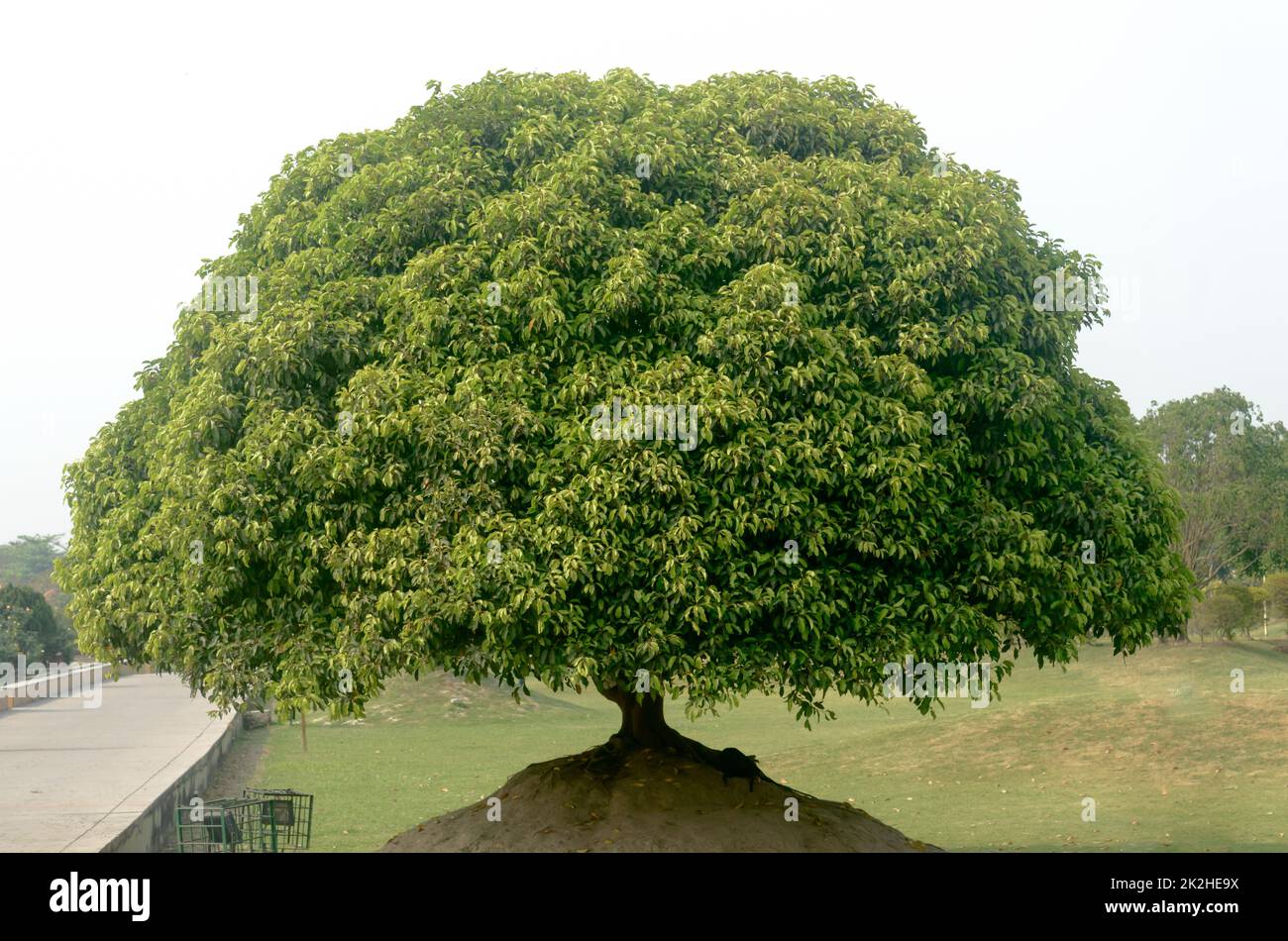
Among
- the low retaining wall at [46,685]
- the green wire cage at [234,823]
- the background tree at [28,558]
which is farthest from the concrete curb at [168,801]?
the background tree at [28,558]

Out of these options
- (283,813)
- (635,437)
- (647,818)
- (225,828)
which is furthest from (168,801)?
(635,437)

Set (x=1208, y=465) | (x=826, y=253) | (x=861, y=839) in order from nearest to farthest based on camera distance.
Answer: (x=826, y=253) < (x=861, y=839) < (x=1208, y=465)

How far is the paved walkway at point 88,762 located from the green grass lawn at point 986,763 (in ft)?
7.71

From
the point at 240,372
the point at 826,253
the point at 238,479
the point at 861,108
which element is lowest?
the point at 238,479

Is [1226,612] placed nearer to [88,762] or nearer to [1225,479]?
[1225,479]

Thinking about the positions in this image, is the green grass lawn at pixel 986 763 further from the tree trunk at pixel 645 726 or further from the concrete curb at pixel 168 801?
the tree trunk at pixel 645 726

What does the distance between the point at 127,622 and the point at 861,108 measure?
976cm

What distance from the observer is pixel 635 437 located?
10969 millimetres

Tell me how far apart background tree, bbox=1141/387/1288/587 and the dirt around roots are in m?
37.5

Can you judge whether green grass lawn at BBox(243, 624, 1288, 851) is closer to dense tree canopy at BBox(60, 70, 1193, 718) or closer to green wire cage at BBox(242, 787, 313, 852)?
green wire cage at BBox(242, 787, 313, 852)

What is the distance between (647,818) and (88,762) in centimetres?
1407
